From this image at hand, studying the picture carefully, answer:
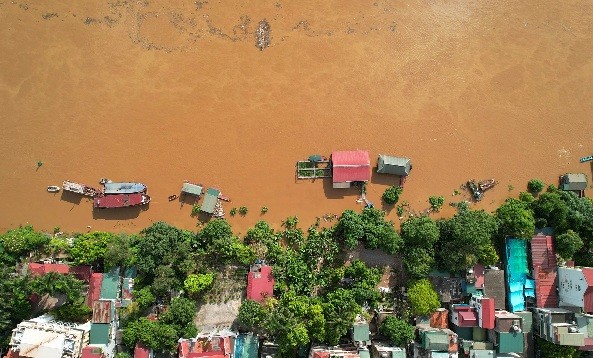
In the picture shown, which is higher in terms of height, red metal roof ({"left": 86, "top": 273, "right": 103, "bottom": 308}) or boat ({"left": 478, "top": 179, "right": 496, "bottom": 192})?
boat ({"left": 478, "top": 179, "right": 496, "bottom": 192})

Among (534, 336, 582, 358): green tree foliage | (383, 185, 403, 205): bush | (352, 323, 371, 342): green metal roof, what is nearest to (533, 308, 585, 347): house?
(534, 336, 582, 358): green tree foliage

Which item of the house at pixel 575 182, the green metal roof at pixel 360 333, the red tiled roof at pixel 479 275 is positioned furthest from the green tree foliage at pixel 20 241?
the house at pixel 575 182

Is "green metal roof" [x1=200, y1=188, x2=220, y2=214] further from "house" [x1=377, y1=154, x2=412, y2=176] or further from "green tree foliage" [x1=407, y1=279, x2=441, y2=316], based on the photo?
"green tree foliage" [x1=407, y1=279, x2=441, y2=316]

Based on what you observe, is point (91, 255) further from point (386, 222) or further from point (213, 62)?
point (386, 222)

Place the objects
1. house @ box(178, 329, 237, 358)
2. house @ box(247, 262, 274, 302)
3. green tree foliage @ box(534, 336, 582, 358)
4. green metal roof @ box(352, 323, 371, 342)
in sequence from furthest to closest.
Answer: house @ box(247, 262, 274, 302) < green tree foliage @ box(534, 336, 582, 358) < green metal roof @ box(352, 323, 371, 342) < house @ box(178, 329, 237, 358)

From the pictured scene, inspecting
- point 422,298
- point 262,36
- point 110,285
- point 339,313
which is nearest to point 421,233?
point 422,298

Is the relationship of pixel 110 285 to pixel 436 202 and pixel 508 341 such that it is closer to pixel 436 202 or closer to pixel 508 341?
pixel 436 202

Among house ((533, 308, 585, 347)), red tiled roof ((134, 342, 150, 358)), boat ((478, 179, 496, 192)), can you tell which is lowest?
red tiled roof ((134, 342, 150, 358))
